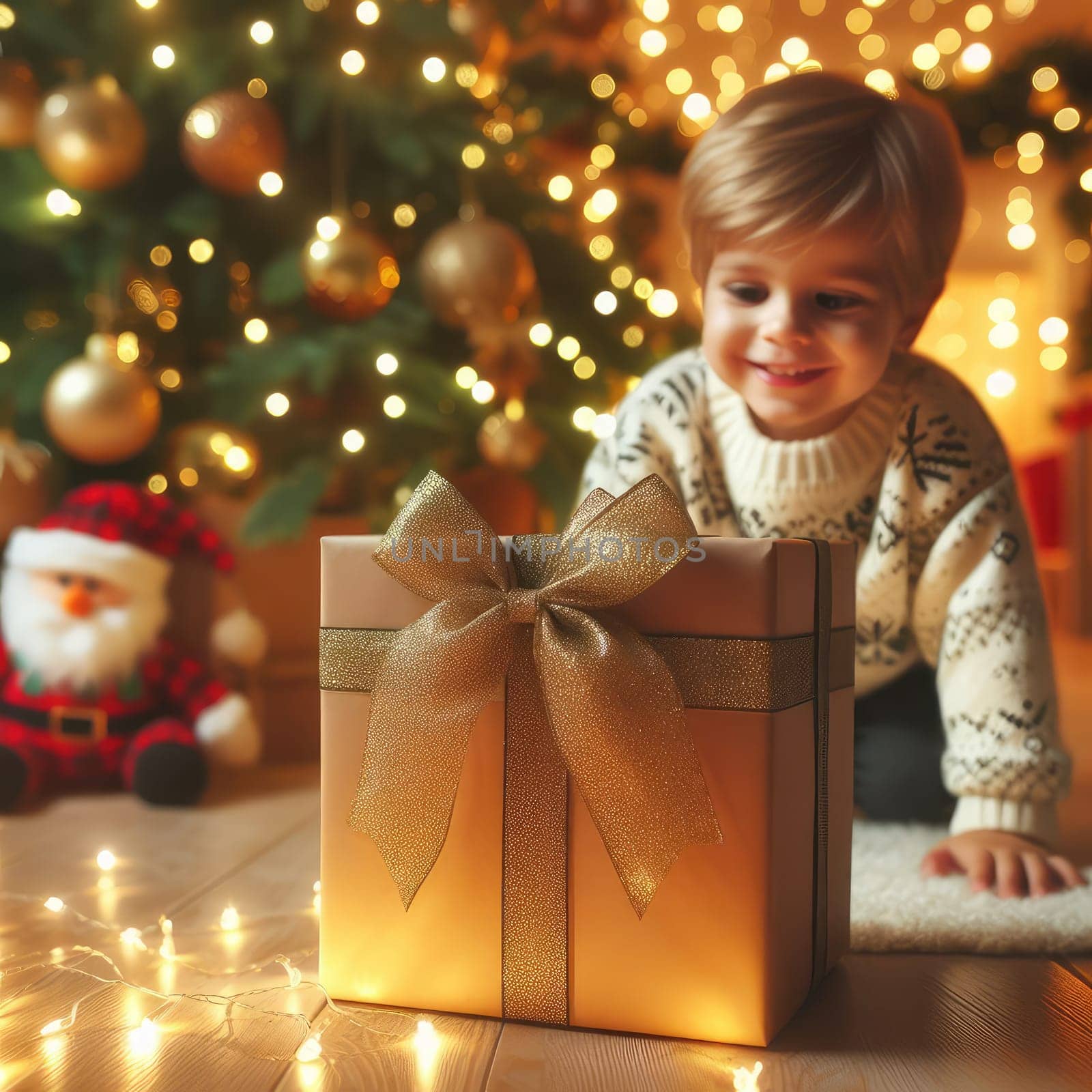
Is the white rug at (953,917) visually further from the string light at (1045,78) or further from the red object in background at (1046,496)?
the red object in background at (1046,496)

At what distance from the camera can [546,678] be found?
1.93ft

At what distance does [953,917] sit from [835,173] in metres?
0.56

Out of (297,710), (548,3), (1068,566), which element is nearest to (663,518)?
(297,710)

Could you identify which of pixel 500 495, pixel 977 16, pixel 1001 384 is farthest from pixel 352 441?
pixel 1001 384

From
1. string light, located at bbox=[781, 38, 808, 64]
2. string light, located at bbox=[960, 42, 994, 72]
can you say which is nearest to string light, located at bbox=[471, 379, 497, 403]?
string light, located at bbox=[960, 42, 994, 72]

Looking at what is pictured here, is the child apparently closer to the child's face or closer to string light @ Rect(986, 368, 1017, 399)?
the child's face

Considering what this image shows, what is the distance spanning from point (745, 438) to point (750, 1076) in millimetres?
598

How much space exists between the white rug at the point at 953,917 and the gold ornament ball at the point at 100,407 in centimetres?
94

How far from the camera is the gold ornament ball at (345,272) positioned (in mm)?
1354

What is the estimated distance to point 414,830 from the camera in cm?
61

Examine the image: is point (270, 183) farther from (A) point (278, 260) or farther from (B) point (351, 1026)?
(B) point (351, 1026)

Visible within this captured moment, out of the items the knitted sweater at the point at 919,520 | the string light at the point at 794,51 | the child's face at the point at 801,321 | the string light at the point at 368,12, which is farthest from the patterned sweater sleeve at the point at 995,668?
the string light at the point at 794,51

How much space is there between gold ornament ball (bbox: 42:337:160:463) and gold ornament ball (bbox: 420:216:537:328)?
38cm

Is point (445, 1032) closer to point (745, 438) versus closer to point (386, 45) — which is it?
point (745, 438)
